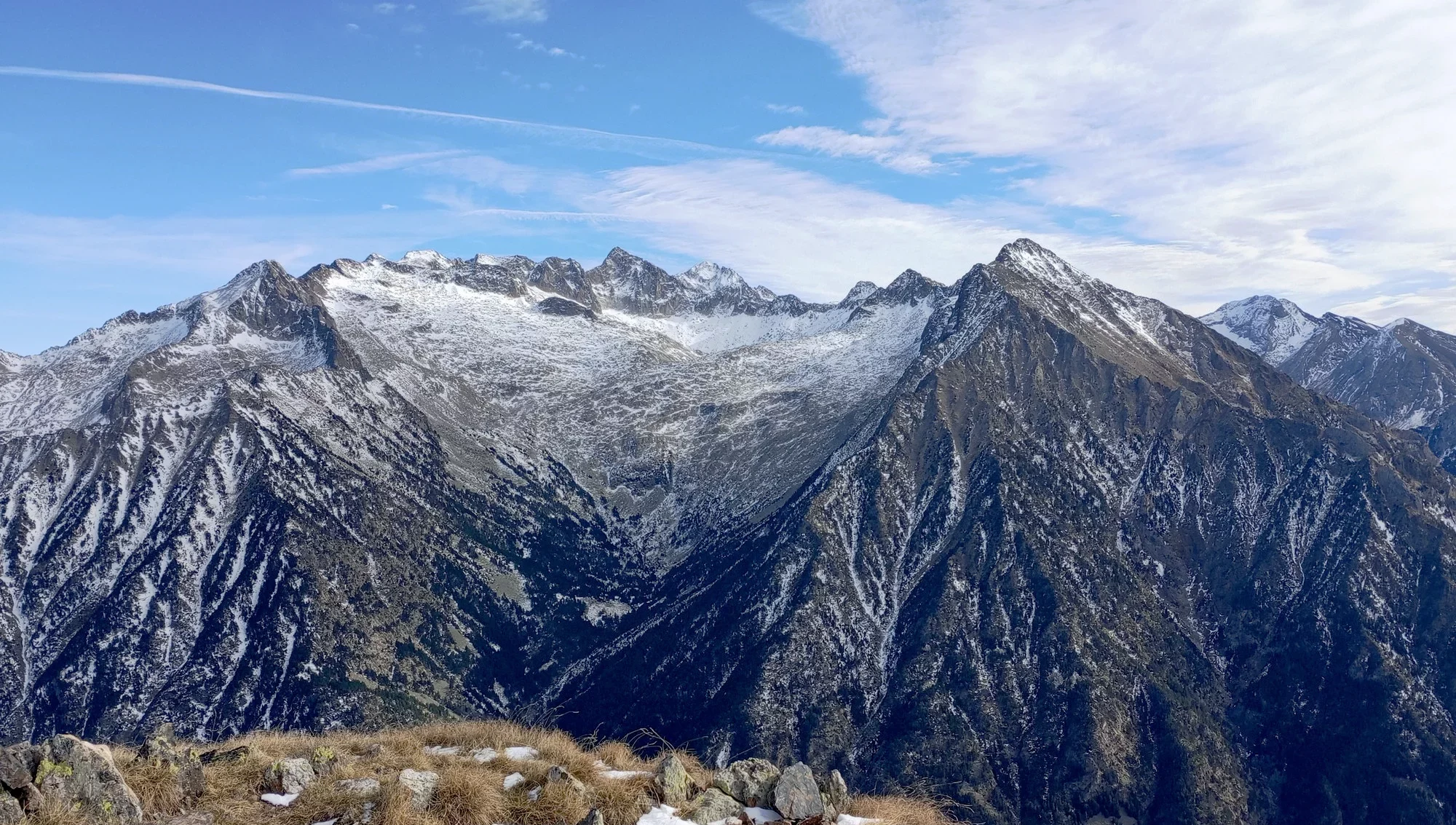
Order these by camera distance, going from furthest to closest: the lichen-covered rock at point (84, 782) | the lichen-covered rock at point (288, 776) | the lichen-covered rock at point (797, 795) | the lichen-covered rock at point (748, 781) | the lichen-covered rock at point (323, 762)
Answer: the lichen-covered rock at point (323, 762)
the lichen-covered rock at point (748, 781)
the lichen-covered rock at point (797, 795)
the lichen-covered rock at point (288, 776)
the lichen-covered rock at point (84, 782)

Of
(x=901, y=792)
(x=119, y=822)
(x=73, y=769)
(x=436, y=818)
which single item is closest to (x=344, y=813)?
(x=436, y=818)

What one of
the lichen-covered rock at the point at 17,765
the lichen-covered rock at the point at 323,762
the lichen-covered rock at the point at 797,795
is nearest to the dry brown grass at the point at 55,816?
the lichen-covered rock at the point at 17,765

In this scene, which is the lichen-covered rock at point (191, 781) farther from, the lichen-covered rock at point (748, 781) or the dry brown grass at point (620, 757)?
the lichen-covered rock at point (748, 781)

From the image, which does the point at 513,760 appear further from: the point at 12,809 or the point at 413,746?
the point at 12,809

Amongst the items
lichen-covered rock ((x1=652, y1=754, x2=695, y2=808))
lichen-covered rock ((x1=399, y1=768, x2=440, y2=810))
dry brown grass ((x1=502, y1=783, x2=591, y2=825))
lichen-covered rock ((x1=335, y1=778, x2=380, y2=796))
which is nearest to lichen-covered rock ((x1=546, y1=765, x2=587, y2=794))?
dry brown grass ((x1=502, y1=783, x2=591, y2=825))

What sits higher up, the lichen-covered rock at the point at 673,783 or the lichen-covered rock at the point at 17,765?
the lichen-covered rock at the point at 17,765

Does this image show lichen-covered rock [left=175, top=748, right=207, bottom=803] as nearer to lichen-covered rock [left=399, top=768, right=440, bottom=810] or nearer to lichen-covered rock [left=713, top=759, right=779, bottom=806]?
lichen-covered rock [left=399, top=768, right=440, bottom=810]
